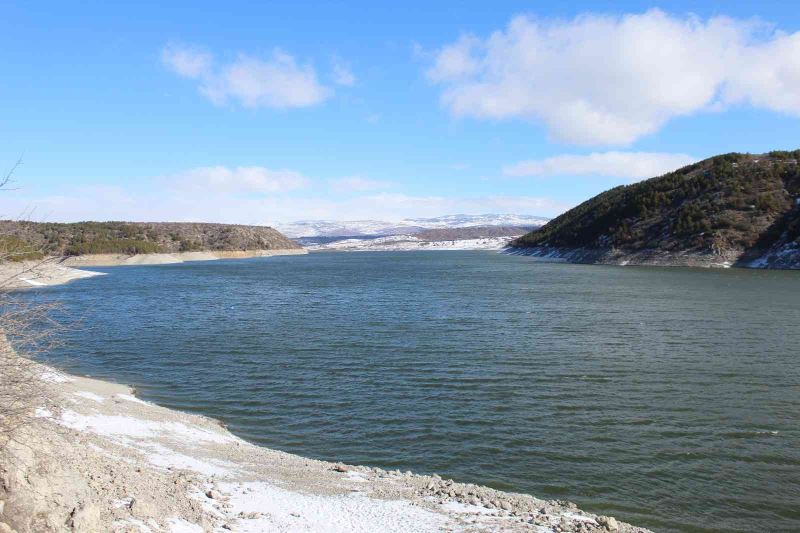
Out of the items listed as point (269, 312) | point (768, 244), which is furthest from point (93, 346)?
point (768, 244)

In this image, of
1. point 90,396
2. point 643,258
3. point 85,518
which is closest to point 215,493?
point 85,518

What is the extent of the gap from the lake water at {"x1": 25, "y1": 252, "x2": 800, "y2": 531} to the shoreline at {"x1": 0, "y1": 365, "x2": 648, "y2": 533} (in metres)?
1.86

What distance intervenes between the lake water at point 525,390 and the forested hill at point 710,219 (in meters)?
60.5

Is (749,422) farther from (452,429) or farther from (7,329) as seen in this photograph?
(7,329)

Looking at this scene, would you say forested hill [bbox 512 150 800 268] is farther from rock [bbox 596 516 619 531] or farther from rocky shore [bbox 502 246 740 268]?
rock [bbox 596 516 619 531]

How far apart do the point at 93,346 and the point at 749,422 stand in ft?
103

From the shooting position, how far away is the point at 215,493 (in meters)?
10.2

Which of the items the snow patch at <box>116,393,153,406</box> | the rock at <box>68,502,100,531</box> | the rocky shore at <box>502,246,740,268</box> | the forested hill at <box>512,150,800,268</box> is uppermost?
the forested hill at <box>512,150,800,268</box>

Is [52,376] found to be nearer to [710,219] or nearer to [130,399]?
[130,399]

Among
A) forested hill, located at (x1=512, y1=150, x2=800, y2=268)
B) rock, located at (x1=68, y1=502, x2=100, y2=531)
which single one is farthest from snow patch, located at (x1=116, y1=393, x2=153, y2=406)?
forested hill, located at (x1=512, y1=150, x2=800, y2=268)

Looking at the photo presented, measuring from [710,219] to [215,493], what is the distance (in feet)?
376

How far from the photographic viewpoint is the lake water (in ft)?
43.1

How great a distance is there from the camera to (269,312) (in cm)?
4416

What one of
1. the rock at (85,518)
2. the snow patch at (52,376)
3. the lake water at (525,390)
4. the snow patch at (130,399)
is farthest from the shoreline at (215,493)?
the snow patch at (130,399)
